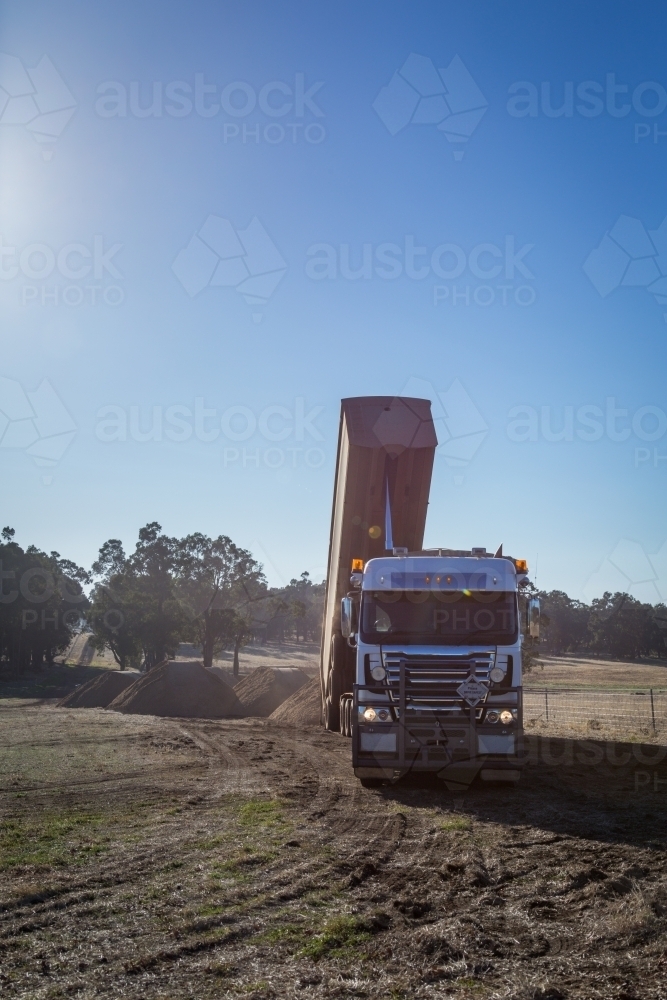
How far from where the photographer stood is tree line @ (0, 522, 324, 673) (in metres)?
58.7

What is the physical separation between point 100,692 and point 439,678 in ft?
91.9

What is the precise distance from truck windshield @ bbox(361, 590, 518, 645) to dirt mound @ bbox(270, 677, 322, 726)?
1173cm

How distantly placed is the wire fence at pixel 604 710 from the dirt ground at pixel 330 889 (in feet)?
38.4

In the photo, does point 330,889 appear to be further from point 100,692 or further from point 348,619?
point 100,692

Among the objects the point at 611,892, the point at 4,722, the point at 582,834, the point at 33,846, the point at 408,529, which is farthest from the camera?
the point at 4,722

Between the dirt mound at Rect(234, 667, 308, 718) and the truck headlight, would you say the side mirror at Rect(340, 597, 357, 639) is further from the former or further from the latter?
the dirt mound at Rect(234, 667, 308, 718)

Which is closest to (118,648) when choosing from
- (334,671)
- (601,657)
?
(334,671)

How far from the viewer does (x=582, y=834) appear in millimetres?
8617

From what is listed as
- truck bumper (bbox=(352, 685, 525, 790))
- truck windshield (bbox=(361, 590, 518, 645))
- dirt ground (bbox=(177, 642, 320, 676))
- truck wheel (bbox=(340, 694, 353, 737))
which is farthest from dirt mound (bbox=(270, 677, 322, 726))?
dirt ground (bbox=(177, 642, 320, 676))

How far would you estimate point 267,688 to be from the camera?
112 ft

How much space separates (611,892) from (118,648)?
194ft

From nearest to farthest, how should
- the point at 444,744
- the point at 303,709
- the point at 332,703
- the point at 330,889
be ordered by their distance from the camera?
the point at 330,889 → the point at 444,744 → the point at 332,703 → the point at 303,709

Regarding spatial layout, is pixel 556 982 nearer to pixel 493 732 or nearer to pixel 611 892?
pixel 611 892

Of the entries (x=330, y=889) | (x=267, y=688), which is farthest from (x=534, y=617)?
(x=267, y=688)
